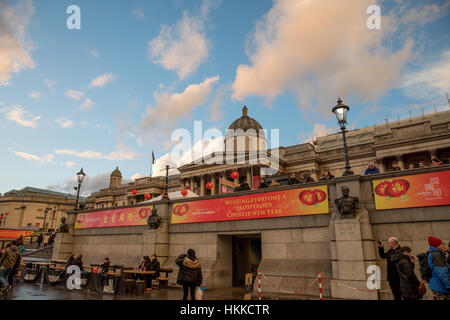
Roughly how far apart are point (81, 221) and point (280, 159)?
129 feet

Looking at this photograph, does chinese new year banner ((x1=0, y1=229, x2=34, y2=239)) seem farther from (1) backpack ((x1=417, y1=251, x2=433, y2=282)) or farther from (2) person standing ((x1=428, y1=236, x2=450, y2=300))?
(2) person standing ((x1=428, y1=236, x2=450, y2=300))

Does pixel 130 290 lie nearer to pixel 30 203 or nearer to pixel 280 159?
pixel 280 159

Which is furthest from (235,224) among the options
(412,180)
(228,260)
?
(412,180)

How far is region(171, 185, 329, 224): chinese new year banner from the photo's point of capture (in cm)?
1359

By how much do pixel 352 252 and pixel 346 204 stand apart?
1.86m

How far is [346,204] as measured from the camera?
11945mm

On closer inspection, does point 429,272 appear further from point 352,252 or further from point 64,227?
point 64,227

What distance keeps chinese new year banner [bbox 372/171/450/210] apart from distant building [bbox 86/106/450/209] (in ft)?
42.6

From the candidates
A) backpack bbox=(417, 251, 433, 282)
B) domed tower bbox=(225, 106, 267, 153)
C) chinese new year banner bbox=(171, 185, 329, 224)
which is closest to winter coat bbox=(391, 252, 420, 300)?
backpack bbox=(417, 251, 433, 282)

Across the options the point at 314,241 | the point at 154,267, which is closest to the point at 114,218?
the point at 154,267

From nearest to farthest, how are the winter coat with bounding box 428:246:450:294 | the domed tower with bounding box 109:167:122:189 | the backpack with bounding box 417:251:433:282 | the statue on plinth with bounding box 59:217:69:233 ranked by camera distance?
1. the winter coat with bounding box 428:246:450:294
2. the backpack with bounding box 417:251:433:282
3. the statue on plinth with bounding box 59:217:69:233
4. the domed tower with bounding box 109:167:122:189

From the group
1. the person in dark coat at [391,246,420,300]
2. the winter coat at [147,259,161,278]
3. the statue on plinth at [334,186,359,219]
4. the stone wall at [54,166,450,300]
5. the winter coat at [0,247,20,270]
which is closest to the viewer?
the person in dark coat at [391,246,420,300]

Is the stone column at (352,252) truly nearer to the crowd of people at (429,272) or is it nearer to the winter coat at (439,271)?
the crowd of people at (429,272)

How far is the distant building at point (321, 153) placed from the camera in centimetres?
4356
